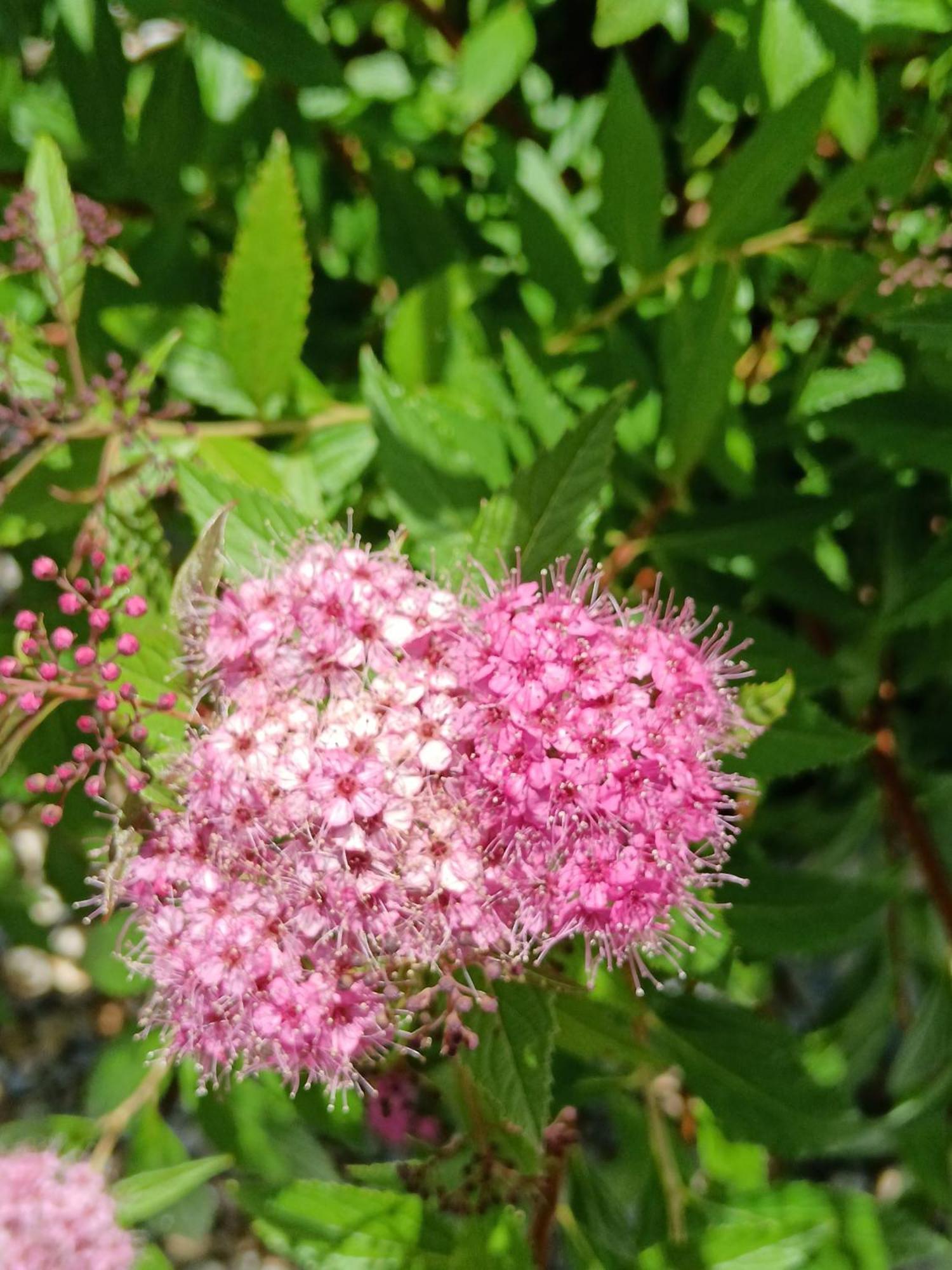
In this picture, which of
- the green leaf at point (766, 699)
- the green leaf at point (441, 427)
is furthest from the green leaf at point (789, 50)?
the green leaf at point (766, 699)

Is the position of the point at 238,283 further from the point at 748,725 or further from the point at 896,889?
the point at 896,889

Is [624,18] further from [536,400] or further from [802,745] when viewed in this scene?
[802,745]

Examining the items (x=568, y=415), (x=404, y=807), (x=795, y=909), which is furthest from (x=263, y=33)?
(x=795, y=909)

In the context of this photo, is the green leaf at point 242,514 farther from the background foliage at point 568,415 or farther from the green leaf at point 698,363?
the green leaf at point 698,363

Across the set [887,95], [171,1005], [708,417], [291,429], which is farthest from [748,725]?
[887,95]

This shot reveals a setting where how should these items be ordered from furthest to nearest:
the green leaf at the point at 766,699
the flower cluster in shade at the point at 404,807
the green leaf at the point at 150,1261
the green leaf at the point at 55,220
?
the green leaf at the point at 150,1261, the green leaf at the point at 55,220, the green leaf at the point at 766,699, the flower cluster in shade at the point at 404,807

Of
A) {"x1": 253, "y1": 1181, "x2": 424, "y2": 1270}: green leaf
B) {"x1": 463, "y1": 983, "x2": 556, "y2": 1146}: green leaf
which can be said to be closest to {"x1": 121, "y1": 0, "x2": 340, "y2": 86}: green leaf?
{"x1": 463, "y1": 983, "x2": 556, "y2": 1146}: green leaf
